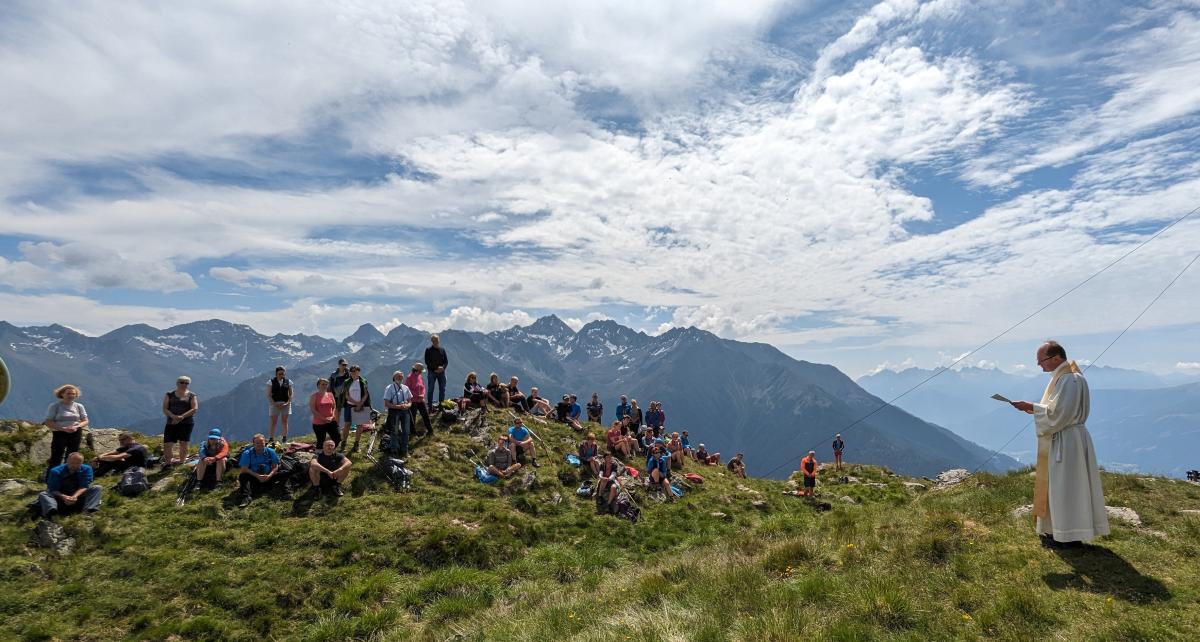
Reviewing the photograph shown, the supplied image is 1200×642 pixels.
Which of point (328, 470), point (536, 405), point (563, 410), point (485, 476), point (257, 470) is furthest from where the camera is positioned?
point (563, 410)

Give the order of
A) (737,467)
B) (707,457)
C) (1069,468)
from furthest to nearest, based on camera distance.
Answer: (707,457), (737,467), (1069,468)

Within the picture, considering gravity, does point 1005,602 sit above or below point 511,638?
above

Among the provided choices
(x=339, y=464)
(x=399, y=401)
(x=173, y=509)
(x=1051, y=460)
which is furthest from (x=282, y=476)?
(x=1051, y=460)

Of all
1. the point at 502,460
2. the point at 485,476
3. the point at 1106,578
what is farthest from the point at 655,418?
the point at 1106,578

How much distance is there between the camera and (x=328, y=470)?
594 inches

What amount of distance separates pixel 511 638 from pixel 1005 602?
6.01 m

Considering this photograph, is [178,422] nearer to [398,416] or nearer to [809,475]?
[398,416]

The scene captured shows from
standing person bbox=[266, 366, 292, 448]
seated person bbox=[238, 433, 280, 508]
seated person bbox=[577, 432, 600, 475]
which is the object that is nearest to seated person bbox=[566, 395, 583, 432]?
seated person bbox=[577, 432, 600, 475]

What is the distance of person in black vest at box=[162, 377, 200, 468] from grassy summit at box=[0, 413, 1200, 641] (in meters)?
1.17

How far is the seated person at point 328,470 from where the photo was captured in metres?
14.9

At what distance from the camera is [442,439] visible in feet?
64.4

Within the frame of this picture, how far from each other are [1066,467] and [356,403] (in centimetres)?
1839

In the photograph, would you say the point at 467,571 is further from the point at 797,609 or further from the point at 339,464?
the point at 797,609

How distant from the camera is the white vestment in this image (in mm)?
7676
